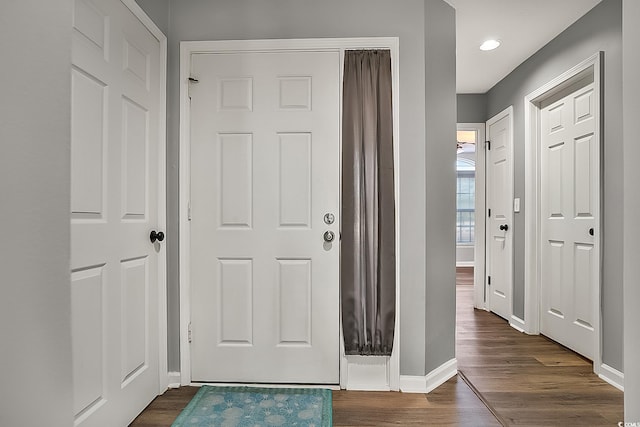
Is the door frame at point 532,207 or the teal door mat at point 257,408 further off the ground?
the door frame at point 532,207

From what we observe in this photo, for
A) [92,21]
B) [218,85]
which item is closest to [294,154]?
[218,85]

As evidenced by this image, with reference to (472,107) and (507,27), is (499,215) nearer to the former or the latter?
(472,107)

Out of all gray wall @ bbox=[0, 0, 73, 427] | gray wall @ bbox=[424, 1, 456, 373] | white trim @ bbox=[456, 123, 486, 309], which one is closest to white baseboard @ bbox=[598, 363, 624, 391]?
gray wall @ bbox=[424, 1, 456, 373]

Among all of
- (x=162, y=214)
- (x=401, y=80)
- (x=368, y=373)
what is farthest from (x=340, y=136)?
(x=368, y=373)

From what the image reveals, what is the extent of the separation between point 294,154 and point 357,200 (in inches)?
18.0

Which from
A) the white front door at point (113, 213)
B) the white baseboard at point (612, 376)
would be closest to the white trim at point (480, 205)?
the white baseboard at point (612, 376)

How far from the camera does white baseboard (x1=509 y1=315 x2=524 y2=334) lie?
12.4 ft

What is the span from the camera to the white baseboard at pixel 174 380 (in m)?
2.40

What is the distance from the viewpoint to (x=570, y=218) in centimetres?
313

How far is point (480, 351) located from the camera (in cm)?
315

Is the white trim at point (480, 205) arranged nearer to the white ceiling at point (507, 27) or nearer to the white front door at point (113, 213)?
the white ceiling at point (507, 27)

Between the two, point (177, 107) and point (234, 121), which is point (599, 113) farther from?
point (177, 107)

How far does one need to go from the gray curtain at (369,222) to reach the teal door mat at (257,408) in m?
0.38

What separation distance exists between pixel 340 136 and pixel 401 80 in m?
0.49
